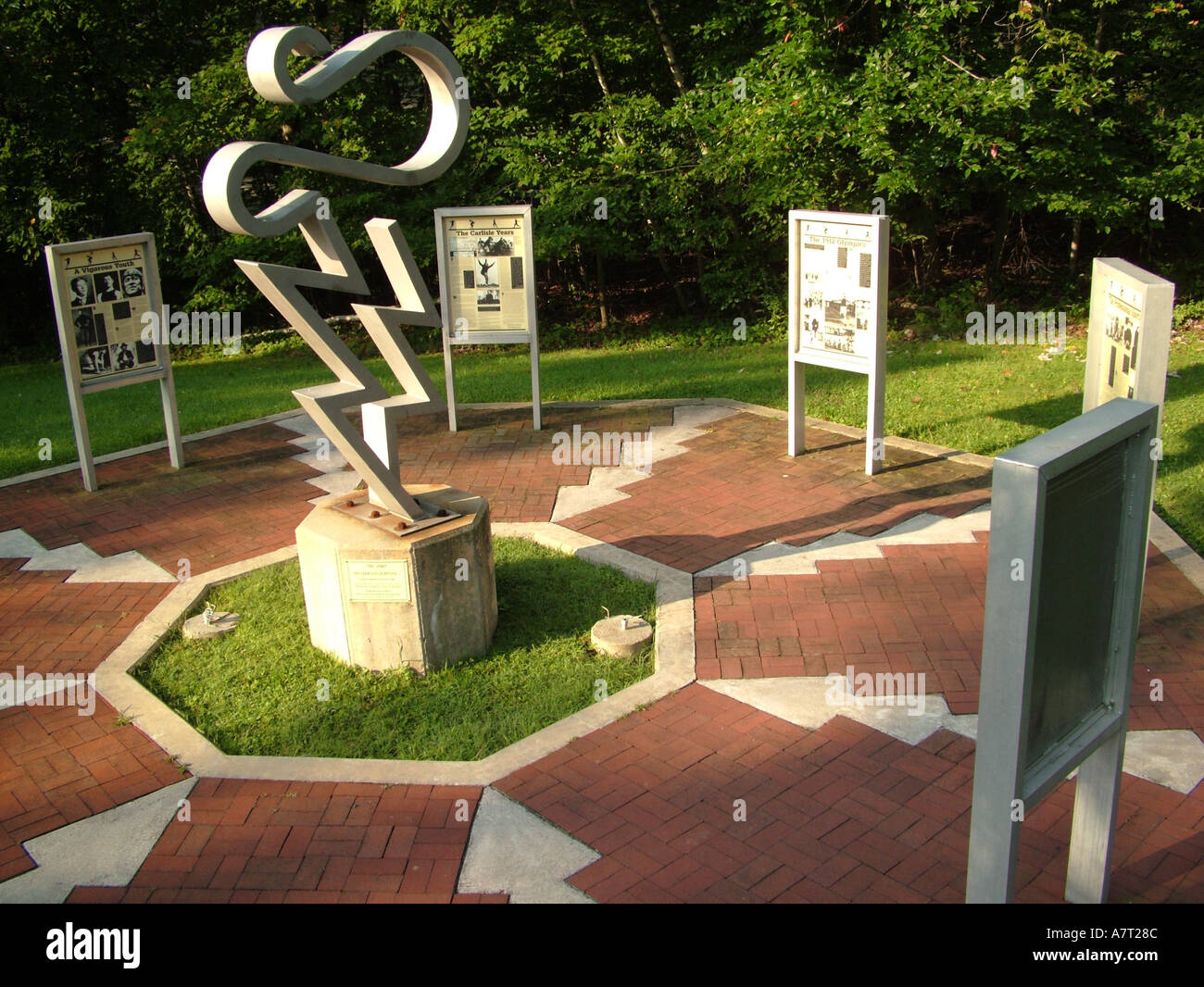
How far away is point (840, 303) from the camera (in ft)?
30.6

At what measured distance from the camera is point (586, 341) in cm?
1630

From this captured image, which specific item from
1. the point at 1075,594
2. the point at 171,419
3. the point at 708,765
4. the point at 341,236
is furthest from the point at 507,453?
the point at 1075,594

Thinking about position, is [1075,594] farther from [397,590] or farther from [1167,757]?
[397,590]

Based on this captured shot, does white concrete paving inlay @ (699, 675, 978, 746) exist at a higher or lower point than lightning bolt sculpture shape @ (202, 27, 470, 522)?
lower

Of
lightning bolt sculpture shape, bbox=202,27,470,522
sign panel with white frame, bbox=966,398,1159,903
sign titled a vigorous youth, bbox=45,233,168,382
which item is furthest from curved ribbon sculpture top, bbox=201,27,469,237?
sign panel with white frame, bbox=966,398,1159,903

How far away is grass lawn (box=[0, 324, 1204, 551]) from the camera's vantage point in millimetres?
10078

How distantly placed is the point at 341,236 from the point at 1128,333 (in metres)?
4.43

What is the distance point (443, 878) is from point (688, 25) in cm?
1352

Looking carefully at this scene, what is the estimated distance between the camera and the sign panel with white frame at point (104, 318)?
9.32 meters

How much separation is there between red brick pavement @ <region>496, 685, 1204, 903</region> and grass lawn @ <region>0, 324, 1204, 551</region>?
3468 millimetres

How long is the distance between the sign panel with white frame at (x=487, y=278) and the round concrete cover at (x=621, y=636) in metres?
4.24

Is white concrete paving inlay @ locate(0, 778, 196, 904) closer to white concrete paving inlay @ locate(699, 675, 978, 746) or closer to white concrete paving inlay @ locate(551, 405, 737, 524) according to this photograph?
white concrete paving inlay @ locate(699, 675, 978, 746)

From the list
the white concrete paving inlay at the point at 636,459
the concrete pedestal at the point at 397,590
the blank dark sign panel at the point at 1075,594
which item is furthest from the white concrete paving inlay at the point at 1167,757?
the white concrete paving inlay at the point at 636,459

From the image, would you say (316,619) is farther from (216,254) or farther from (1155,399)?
(216,254)
